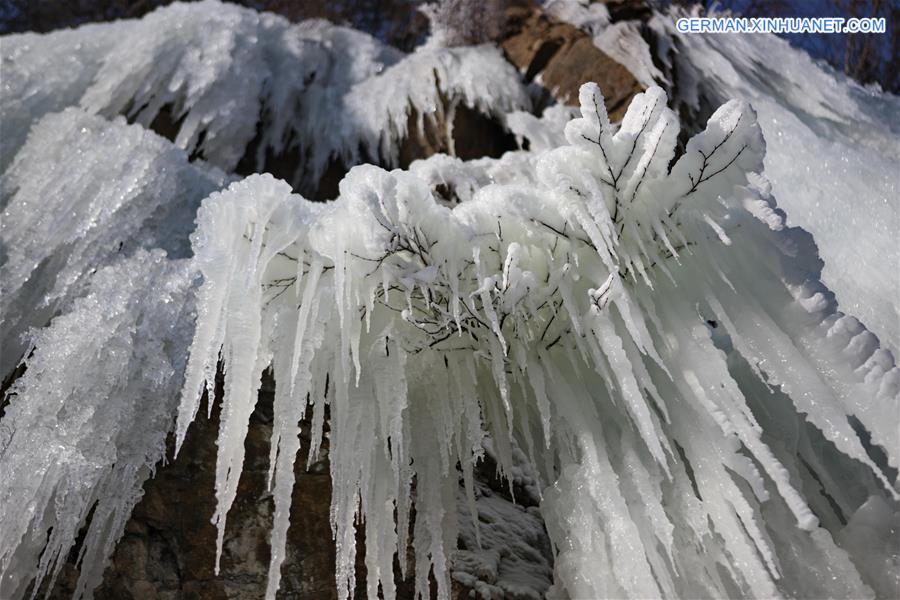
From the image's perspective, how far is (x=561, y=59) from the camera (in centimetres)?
385

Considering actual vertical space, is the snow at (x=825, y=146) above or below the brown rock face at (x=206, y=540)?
above

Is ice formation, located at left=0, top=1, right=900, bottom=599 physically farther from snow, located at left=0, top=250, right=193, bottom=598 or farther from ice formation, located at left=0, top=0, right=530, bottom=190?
ice formation, located at left=0, top=0, right=530, bottom=190

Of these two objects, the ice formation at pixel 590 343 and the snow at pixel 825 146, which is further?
the snow at pixel 825 146

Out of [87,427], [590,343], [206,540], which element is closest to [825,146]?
[590,343]

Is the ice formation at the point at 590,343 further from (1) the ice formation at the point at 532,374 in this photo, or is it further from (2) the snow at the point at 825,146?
(2) the snow at the point at 825,146

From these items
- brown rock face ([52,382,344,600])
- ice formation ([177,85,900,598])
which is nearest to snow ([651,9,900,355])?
ice formation ([177,85,900,598])

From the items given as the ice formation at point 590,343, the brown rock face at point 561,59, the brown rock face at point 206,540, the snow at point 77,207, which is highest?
the ice formation at point 590,343

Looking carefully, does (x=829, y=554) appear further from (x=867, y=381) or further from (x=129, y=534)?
(x=129, y=534)

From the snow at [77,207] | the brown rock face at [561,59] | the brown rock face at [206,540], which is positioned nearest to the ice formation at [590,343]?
the brown rock face at [206,540]

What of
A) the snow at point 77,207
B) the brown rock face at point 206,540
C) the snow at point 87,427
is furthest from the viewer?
the snow at point 77,207

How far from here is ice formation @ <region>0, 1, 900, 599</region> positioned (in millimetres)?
1333

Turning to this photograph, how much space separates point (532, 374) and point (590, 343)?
0.18 meters

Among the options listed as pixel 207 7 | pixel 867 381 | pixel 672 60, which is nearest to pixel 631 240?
pixel 867 381

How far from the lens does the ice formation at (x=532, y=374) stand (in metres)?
1.33
